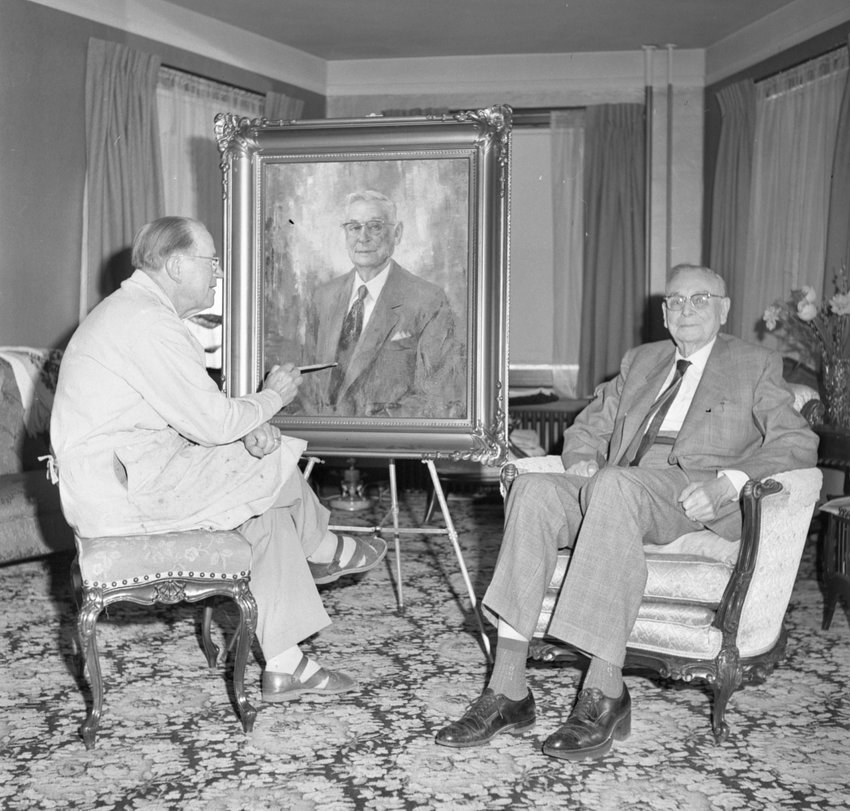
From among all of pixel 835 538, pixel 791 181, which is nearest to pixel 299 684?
pixel 835 538

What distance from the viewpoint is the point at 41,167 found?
5469 millimetres

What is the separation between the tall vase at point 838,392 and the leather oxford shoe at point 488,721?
218cm

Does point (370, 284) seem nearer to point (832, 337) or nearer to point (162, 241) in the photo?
point (162, 241)

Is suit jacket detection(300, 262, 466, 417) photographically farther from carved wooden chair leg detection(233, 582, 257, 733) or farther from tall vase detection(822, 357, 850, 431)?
tall vase detection(822, 357, 850, 431)

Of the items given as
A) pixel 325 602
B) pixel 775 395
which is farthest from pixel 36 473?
pixel 775 395

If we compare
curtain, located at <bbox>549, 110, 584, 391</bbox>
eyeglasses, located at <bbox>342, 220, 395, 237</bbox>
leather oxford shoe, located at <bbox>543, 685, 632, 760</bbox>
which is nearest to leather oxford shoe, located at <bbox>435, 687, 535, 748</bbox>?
leather oxford shoe, located at <bbox>543, 685, 632, 760</bbox>

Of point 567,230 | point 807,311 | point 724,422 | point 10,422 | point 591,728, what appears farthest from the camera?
point 567,230

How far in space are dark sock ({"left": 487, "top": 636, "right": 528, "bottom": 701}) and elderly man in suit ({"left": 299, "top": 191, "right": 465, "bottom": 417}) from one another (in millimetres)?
819

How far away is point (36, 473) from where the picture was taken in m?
4.64

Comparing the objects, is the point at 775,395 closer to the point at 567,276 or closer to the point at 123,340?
the point at 123,340

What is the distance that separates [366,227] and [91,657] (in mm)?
1549

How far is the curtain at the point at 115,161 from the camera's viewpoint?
18.6 feet

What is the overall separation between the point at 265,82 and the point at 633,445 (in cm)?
463

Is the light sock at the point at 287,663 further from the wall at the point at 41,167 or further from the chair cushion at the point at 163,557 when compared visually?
the wall at the point at 41,167
